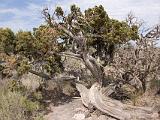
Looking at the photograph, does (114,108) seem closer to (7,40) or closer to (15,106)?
(15,106)

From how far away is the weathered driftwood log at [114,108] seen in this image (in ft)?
43.0

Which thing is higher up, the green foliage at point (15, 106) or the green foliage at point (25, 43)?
the green foliage at point (25, 43)

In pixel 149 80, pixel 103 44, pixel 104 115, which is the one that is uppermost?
pixel 103 44

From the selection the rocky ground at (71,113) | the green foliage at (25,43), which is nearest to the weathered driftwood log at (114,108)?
the rocky ground at (71,113)

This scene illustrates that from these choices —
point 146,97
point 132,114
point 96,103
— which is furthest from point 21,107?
point 146,97

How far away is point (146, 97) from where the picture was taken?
48.4 ft

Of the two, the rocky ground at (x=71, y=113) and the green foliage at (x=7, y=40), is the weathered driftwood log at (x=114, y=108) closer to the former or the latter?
the rocky ground at (x=71, y=113)

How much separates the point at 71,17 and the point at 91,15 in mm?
861

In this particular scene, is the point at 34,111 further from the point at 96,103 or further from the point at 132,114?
the point at 132,114

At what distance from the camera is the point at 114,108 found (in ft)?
45.0

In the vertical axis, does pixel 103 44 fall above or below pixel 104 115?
above

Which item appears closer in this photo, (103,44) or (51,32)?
(51,32)

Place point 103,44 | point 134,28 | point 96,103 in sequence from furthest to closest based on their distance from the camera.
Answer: point 103,44, point 134,28, point 96,103

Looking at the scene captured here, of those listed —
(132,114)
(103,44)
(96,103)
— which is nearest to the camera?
(132,114)
